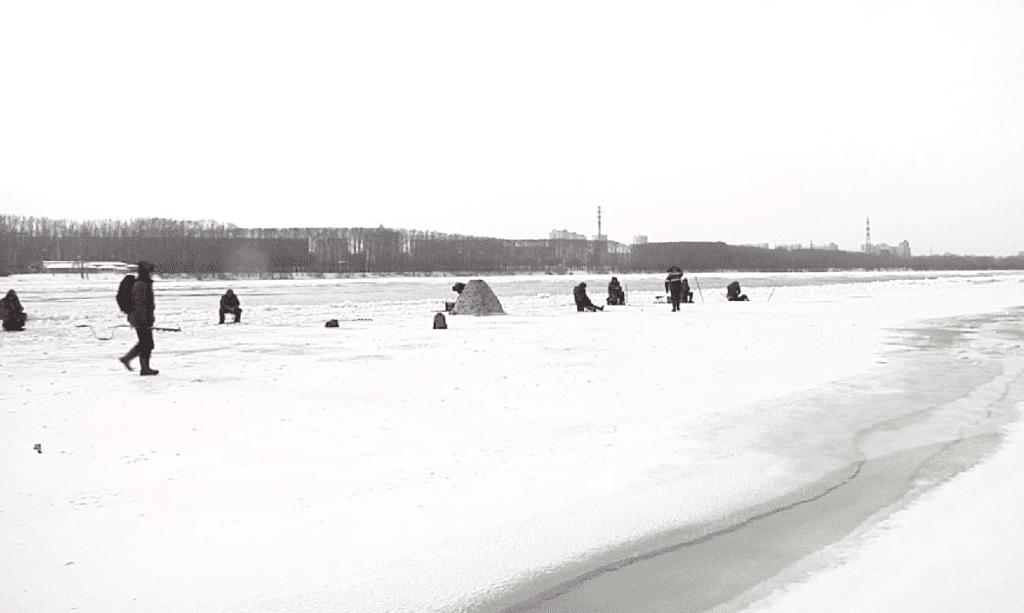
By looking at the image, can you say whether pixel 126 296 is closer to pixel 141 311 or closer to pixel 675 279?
pixel 141 311

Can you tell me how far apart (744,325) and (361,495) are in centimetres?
1544

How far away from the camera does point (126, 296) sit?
38.0ft

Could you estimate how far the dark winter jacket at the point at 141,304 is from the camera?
11.2 metres

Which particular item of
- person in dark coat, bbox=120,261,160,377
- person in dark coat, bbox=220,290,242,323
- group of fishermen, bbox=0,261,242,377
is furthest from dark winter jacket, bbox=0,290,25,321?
person in dark coat, bbox=120,261,160,377

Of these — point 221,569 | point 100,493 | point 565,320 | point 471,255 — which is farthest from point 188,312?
point 471,255

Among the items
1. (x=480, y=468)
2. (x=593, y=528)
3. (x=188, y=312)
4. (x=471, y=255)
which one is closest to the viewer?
(x=593, y=528)

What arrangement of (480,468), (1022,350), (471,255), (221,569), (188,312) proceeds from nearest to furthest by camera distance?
1. (221,569)
2. (480,468)
3. (1022,350)
4. (188,312)
5. (471,255)

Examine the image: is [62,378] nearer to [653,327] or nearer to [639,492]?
[639,492]

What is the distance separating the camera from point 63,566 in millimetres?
4273

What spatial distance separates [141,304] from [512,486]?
7.81m

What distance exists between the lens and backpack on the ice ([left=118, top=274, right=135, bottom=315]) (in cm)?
1147

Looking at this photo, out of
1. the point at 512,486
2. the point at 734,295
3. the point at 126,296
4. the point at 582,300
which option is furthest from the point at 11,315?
the point at 734,295

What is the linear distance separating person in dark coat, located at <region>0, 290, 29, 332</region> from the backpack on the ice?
9741mm

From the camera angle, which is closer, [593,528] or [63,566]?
[63,566]
